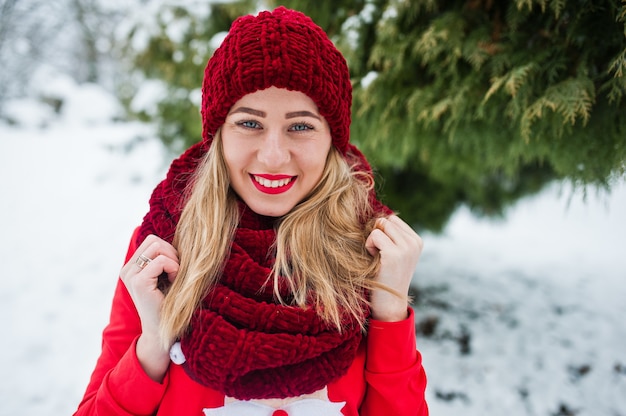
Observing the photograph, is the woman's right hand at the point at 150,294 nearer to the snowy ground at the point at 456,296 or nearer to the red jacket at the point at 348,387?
the red jacket at the point at 348,387

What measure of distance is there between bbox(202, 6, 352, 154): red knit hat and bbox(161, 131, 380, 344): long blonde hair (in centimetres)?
18

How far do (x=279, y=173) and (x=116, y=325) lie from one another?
816mm

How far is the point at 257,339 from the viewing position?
1118 mm

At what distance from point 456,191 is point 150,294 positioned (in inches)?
134

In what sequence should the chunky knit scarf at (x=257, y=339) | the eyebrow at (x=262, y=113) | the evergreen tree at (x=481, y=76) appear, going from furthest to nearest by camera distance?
the evergreen tree at (x=481, y=76) < the eyebrow at (x=262, y=113) < the chunky knit scarf at (x=257, y=339)

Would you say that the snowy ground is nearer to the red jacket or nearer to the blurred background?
the blurred background

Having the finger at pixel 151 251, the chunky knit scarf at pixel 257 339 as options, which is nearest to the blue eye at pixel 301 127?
the chunky knit scarf at pixel 257 339

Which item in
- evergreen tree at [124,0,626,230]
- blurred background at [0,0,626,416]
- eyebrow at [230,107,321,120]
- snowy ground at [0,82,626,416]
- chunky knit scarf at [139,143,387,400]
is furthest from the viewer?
snowy ground at [0,82,626,416]

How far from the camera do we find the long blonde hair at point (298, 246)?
3.97 feet

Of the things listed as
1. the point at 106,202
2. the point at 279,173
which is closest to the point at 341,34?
the point at 279,173

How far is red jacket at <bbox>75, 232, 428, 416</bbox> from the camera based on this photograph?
1194mm

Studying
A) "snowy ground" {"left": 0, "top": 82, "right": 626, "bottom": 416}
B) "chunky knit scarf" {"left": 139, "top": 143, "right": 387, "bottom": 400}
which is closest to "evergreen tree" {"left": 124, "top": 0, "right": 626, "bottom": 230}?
"snowy ground" {"left": 0, "top": 82, "right": 626, "bottom": 416}

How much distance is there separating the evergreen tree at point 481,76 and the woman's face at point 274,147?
78 centimetres

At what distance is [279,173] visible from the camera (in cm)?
127
